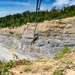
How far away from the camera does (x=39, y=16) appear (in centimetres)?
9262

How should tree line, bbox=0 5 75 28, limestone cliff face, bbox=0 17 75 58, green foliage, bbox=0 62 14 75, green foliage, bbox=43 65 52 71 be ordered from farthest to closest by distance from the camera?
tree line, bbox=0 5 75 28, limestone cliff face, bbox=0 17 75 58, green foliage, bbox=43 65 52 71, green foliage, bbox=0 62 14 75

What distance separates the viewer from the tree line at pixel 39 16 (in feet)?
277

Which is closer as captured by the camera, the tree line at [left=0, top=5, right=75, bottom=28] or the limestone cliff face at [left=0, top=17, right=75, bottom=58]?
the limestone cliff face at [left=0, top=17, right=75, bottom=58]

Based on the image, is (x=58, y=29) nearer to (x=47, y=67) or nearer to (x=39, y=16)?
(x=39, y=16)

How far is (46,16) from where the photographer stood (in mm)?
92688

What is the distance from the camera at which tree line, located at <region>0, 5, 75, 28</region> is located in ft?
277

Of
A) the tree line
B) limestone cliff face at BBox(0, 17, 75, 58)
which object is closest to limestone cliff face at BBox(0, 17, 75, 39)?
limestone cliff face at BBox(0, 17, 75, 58)

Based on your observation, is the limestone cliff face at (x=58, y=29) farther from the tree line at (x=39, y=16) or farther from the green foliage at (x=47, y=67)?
the green foliage at (x=47, y=67)

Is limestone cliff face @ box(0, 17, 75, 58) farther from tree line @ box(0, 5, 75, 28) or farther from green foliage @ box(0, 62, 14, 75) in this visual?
green foliage @ box(0, 62, 14, 75)

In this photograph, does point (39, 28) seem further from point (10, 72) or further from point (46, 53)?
point (10, 72)

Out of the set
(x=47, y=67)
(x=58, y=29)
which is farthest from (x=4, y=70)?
(x=58, y=29)

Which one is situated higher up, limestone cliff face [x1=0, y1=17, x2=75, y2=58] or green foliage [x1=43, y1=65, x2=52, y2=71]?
green foliage [x1=43, y1=65, x2=52, y2=71]

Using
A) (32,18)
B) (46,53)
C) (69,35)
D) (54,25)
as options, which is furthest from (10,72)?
(32,18)

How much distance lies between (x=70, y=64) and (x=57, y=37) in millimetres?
41272
